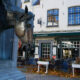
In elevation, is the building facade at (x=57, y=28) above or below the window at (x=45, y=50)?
above

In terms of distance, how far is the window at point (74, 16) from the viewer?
16750mm

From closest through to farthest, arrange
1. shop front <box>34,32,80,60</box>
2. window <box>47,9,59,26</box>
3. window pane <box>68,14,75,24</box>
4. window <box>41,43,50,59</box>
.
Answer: shop front <box>34,32,80,60</box>
window pane <box>68,14,75,24</box>
window <box>47,9,59,26</box>
window <box>41,43,50,59</box>

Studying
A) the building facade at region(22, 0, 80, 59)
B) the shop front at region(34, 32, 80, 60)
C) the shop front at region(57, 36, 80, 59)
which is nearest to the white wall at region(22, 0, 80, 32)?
the building facade at region(22, 0, 80, 59)

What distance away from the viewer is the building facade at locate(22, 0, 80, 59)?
16797 millimetres

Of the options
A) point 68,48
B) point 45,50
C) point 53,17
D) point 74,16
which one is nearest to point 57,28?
point 53,17

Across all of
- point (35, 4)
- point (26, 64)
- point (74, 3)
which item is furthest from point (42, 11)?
point (26, 64)

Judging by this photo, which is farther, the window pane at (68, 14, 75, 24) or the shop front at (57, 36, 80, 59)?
the window pane at (68, 14, 75, 24)

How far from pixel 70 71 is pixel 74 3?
23.2 feet

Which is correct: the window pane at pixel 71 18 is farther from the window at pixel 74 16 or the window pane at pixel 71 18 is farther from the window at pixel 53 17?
the window at pixel 53 17

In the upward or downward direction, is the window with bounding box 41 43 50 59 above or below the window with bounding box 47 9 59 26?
below

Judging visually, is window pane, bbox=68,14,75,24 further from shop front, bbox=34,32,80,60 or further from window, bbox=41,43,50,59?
window, bbox=41,43,50,59

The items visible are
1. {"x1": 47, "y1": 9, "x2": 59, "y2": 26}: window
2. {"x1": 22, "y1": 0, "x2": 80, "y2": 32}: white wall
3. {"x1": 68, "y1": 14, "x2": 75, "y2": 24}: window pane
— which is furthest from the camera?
{"x1": 47, "y1": 9, "x2": 59, "y2": 26}: window

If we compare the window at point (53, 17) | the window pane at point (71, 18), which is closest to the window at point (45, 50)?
the window at point (53, 17)

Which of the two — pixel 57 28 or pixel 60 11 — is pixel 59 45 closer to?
pixel 57 28
